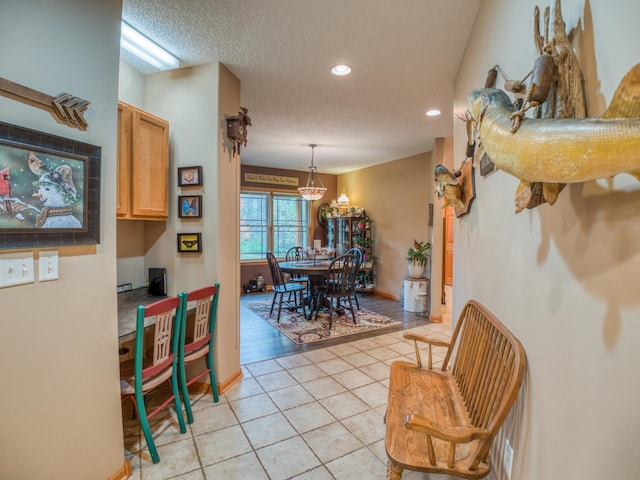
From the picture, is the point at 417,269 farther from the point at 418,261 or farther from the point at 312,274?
the point at 312,274

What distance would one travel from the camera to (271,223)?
22.7ft

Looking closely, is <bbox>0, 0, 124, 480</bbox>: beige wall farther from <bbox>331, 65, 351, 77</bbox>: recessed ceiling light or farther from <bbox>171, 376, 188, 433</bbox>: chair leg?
<bbox>331, 65, 351, 77</bbox>: recessed ceiling light

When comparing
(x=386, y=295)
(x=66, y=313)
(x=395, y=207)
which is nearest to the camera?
(x=66, y=313)

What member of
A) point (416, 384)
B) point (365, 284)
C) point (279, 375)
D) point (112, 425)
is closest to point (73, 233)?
point (112, 425)

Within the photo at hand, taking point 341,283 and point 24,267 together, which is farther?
point 341,283

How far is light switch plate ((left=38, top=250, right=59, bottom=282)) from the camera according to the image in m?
1.29

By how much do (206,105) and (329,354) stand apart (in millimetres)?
2663

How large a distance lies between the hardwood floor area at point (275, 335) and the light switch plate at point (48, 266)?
6.97ft

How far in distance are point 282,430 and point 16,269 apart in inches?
67.6

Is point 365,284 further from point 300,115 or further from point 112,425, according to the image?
point 112,425

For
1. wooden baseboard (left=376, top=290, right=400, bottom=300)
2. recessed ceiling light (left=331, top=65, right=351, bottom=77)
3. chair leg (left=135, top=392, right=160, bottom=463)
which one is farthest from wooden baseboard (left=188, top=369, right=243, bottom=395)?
wooden baseboard (left=376, top=290, right=400, bottom=300)

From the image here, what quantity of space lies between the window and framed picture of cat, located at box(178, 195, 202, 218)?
410 centimetres

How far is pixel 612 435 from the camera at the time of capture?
2.23 ft

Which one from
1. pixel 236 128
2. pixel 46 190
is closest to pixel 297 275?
pixel 236 128
